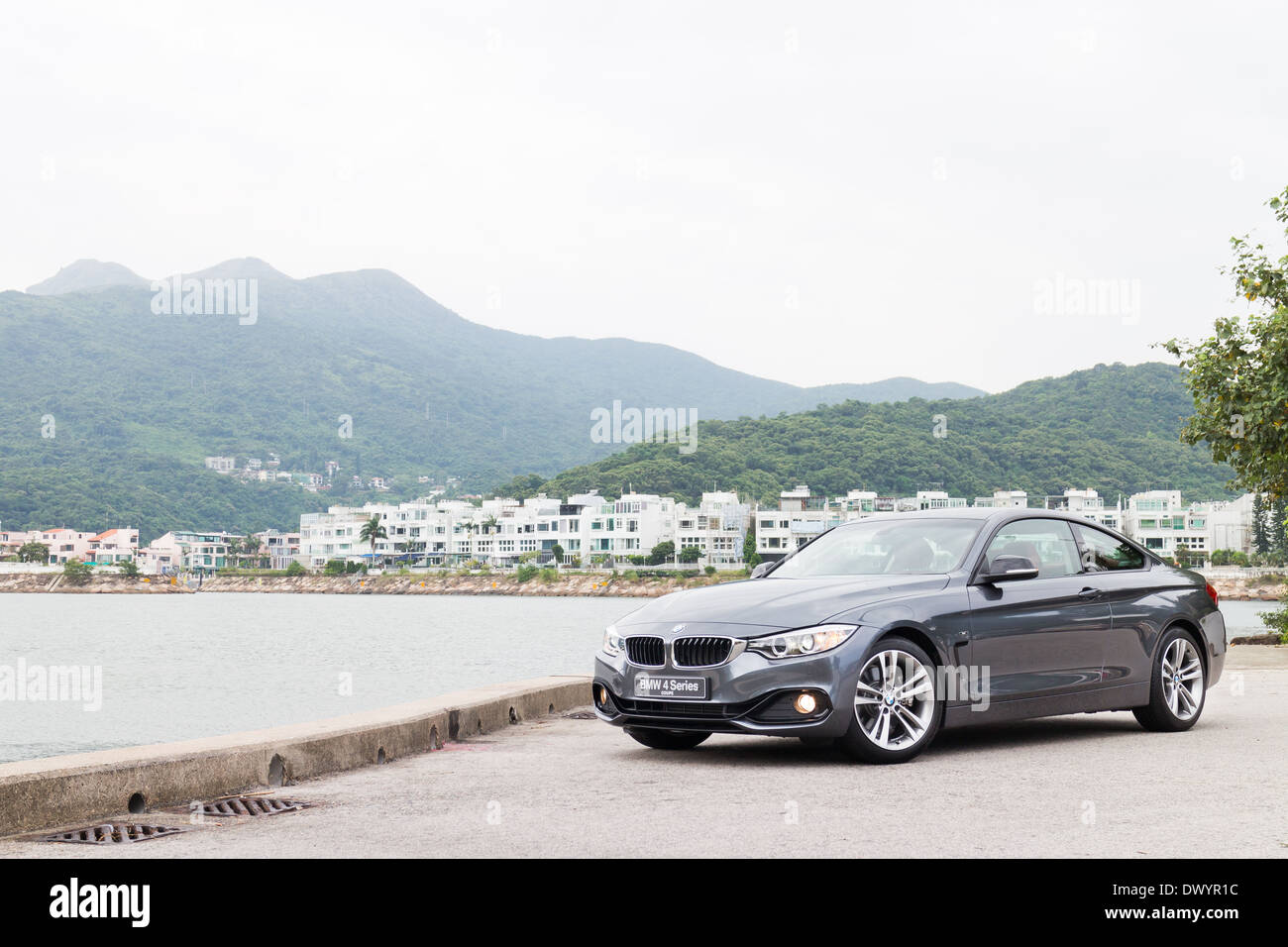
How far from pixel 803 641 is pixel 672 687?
858 millimetres

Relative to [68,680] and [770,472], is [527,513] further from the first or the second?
[68,680]

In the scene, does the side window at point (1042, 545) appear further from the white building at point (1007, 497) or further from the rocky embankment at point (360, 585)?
the rocky embankment at point (360, 585)

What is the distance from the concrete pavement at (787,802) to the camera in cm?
595

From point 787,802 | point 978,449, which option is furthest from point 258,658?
point 978,449

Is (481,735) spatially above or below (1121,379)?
below

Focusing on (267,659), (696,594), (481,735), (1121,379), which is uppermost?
(1121,379)

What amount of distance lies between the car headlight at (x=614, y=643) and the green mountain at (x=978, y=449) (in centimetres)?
13313

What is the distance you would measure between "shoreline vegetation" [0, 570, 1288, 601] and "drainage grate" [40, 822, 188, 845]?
133 metres

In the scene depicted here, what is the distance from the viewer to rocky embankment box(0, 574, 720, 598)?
15962 cm

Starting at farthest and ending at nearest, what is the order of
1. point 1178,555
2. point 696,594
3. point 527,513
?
point 527,513 → point 1178,555 → point 696,594

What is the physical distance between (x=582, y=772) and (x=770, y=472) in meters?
164

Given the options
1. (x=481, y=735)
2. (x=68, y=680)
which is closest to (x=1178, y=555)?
(x=68, y=680)
